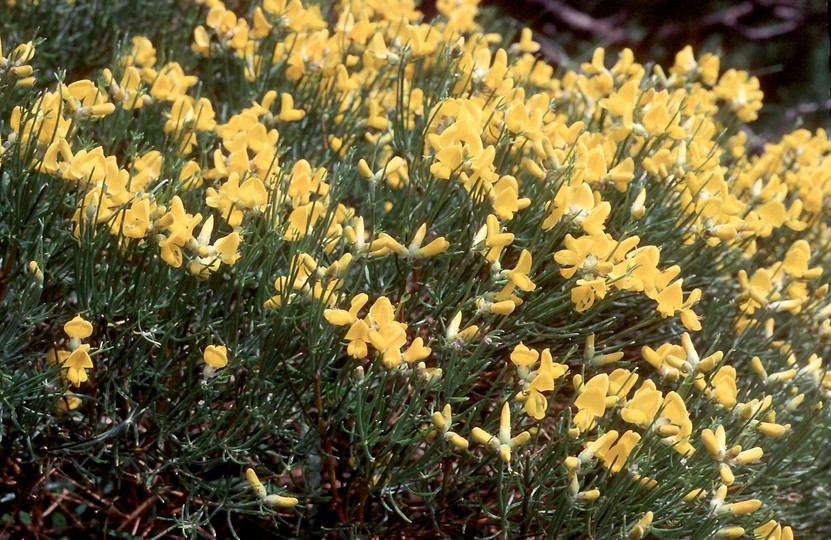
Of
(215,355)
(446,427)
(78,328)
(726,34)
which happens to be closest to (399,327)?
(446,427)

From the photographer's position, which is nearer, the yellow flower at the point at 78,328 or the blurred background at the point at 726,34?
the yellow flower at the point at 78,328

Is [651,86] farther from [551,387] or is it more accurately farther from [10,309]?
[10,309]

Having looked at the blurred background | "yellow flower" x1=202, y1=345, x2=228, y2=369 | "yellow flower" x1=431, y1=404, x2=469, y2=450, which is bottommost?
the blurred background

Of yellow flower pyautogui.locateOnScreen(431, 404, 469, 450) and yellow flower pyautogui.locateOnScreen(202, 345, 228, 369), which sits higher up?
yellow flower pyautogui.locateOnScreen(202, 345, 228, 369)

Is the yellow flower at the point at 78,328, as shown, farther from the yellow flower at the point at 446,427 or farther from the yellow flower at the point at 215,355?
the yellow flower at the point at 446,427

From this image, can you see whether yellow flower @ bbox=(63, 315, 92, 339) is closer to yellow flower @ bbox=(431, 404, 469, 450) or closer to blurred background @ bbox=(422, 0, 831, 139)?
yellow flower @ bbox=(431, 404, 469, 450)

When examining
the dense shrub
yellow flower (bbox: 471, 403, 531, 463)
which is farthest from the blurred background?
yellow flower (bbox: 471, 403, 531, 463)

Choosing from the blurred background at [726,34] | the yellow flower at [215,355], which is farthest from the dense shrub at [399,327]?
the blurred background at [726,34]

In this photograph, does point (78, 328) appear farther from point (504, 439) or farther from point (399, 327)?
point (504, 439)

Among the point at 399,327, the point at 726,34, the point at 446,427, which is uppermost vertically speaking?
the point at 399,327
